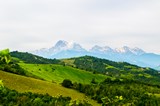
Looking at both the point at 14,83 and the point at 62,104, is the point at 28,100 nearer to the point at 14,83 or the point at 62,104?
the point at 62,104

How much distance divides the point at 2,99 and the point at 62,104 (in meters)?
23.7

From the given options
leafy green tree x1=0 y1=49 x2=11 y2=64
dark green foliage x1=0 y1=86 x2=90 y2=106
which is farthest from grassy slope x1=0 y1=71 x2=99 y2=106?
leafy green tree x1=0 y1=49 x2=11 y2=64

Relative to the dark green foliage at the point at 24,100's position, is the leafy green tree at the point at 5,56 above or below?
above

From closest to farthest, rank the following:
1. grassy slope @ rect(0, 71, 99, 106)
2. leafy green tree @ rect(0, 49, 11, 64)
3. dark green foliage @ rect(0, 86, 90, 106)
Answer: leafy green tree @ rect(0, 49, 11, 64) < dark green foliage @ rect(0, 86, 90, 106) < grassy slope @ rect(0, 71, 99, 106)

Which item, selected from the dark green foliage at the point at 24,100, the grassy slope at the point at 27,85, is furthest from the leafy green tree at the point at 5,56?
the grassy slope at the point at 27,85

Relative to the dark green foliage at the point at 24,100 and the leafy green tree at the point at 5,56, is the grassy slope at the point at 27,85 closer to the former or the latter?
the dark green foliage at the point at 24,100

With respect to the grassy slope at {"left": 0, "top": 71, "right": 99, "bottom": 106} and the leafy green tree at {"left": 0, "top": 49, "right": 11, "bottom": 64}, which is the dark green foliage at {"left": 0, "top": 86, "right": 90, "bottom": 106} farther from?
the leafy green tree at {"left": 0, "top": 49, "right": 11, "bottom": 64}

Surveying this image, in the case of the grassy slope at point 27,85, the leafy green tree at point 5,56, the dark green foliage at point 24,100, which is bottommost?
the dark green foliage at point 24,100

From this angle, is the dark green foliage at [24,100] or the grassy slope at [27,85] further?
the grassy slope at [27,85]

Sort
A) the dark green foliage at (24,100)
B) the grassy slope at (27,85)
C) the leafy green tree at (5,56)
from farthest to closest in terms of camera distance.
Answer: the grassy slope at (27,85) → the dark green foliage at (24,100) → the leafy green tree at (5,56)

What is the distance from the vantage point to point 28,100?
375 ft

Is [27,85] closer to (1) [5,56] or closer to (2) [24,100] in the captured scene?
(2) [24,100]

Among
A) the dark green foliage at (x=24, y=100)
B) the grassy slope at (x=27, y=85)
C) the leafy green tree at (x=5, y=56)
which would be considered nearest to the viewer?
the leafy green tree at (x=5, y=56)

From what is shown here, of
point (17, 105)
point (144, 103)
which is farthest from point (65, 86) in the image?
point (17, 105)
